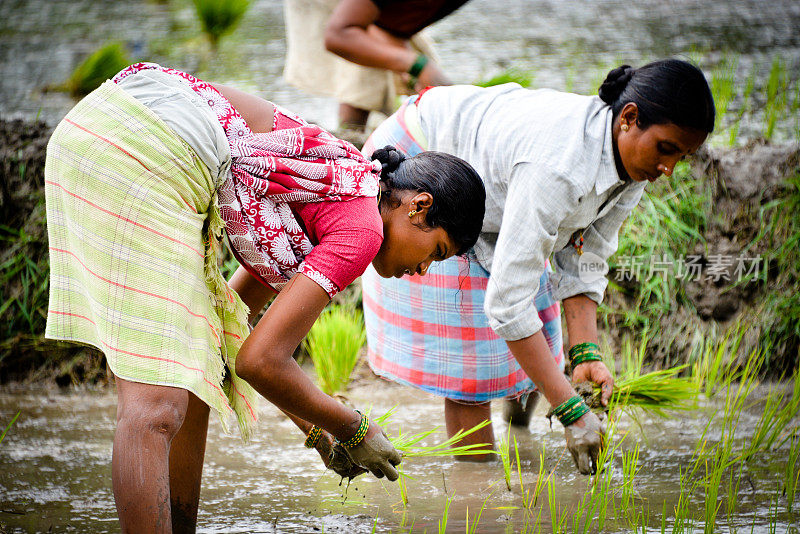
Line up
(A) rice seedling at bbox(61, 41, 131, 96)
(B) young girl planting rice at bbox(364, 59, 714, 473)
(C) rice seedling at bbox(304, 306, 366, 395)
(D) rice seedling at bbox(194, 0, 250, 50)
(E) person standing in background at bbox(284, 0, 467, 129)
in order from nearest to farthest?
(B) young girl planting rice at bbox(364, 59, 714, 473) → (E) person standing in background at bbox(284, 0, 467, 129) → (C) rice seedling at bbox(304, 306, 366, 395) → (A) rice seedling at bbox(61, 41, 131, 96) → (D) rice seedling at bbox(194, 0, 250, 50)

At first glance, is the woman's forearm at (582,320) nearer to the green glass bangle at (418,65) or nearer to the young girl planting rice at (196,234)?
the young girl planting rice at (196,234)

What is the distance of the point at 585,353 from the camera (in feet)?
7.41

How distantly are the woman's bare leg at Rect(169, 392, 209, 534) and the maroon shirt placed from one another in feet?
5.27

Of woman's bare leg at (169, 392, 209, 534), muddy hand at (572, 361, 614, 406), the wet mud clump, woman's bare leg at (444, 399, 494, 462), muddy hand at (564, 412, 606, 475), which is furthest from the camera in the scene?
the wet mud clump

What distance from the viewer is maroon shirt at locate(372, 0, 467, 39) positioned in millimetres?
2818

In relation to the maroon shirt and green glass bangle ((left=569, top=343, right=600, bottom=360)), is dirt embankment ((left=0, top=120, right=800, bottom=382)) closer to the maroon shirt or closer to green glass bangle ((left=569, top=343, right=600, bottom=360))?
green glass bangle ((left=569, top=343, right=600, bottom=360))

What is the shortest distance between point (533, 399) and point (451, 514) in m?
0.68

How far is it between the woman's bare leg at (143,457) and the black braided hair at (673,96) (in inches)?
46.3

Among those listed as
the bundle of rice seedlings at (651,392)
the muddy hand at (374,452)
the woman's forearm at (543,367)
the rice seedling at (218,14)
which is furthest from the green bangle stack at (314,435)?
the rice seedling at (218,14)

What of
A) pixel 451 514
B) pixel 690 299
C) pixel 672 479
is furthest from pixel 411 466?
pixel 690 299

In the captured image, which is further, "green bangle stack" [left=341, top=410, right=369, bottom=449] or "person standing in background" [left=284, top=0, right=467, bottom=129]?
"person standing in background" [left=284, top=0, right=467, bottom=129]

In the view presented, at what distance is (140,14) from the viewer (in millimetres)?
6977

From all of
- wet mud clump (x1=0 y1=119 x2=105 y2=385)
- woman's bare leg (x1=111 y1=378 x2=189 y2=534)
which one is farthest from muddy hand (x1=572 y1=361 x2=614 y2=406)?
wet mud clump (x1=0 y1=119 x2=105 y2=385)

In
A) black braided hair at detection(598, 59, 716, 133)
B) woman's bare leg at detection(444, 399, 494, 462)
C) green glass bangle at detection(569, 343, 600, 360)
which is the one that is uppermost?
black braided hair at detection(598, 59, 716, 133)
